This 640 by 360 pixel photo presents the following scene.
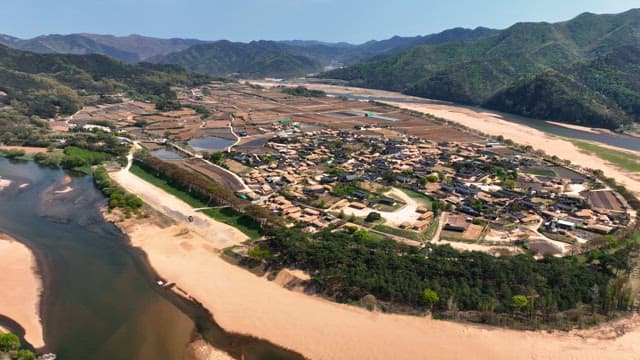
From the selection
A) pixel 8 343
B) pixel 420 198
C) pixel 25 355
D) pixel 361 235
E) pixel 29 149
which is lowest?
pixel 29 149

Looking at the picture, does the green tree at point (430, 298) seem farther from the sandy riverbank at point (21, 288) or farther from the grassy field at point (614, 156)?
the grassy field at point (614, 156)

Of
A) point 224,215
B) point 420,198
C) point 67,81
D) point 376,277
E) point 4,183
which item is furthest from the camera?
point 67,81

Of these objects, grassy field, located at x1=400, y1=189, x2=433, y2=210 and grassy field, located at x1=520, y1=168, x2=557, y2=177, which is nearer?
grassy field, located at x1=400, y1=189, x2=433, y2=210

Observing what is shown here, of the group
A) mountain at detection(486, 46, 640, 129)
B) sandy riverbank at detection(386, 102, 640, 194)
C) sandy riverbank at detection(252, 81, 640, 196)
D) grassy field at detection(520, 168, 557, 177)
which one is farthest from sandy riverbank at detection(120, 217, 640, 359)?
mountain at detection(486, 46, 640, 129)

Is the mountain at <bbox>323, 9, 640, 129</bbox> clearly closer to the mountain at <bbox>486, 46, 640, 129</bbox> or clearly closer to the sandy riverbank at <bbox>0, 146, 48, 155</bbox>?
the mountain at <bbox>486, 46, 640, 129</bbox>

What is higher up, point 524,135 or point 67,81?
point 67,81

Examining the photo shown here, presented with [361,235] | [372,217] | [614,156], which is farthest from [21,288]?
[614,156]

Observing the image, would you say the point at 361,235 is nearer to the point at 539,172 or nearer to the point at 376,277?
the point at 376,277
